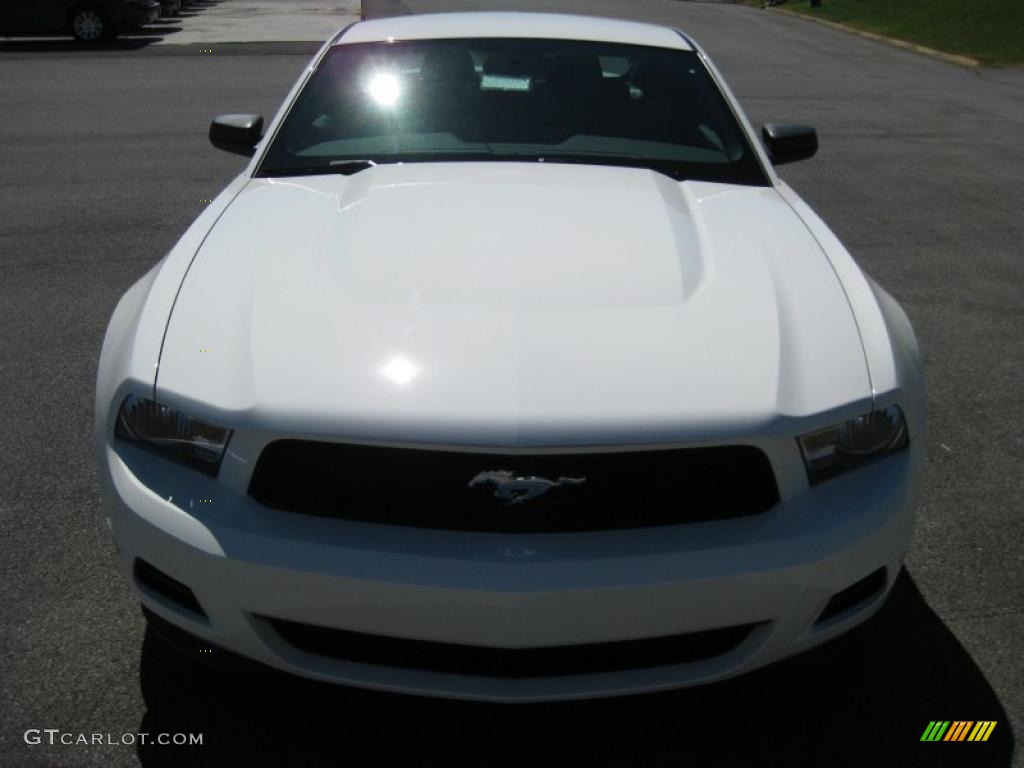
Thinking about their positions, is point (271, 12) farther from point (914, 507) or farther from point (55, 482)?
point (914, 507)

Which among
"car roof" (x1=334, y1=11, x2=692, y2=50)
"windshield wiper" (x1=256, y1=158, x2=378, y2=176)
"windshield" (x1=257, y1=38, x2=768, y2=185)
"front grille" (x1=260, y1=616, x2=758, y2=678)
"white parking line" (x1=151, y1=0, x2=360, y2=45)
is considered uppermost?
"car roof" (x1=334, y1=11, x2=692, y2=50)

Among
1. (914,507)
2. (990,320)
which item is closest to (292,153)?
(914,507)

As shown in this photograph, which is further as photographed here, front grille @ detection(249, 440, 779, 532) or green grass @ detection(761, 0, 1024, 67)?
green grass @ detection(761, 0, 1024, 67)

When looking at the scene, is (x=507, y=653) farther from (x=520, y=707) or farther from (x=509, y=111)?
(x=509, y=111)

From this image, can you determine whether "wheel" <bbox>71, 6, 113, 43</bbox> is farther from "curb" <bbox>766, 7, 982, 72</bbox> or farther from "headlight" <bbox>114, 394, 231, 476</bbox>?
"headlight" <bbox>114, 394, 231, 476</bbox>

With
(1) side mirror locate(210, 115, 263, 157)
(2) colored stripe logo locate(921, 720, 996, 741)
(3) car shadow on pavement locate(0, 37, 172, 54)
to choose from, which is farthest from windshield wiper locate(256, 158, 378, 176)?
(3) car shadow on pavement locate(0, 37, 172, 54)

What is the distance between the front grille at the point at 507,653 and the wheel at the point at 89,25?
19390mm

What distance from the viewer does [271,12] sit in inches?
1057

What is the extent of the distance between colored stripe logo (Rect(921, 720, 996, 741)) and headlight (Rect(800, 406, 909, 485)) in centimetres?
69

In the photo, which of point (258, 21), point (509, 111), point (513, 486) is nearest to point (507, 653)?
point (513, 486)

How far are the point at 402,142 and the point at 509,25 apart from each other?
945 millimetres

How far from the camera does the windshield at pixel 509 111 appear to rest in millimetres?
4102

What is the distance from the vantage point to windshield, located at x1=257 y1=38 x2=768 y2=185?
410cm

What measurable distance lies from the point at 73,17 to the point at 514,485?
64.4 feet
